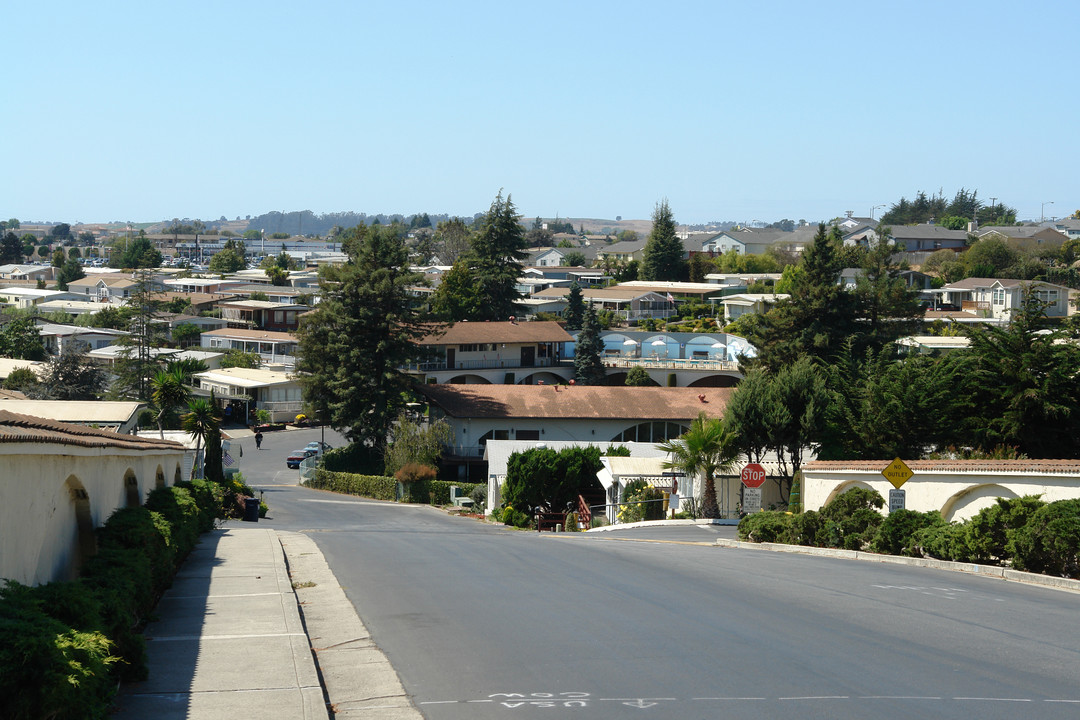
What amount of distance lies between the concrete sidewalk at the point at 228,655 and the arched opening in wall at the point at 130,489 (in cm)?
157

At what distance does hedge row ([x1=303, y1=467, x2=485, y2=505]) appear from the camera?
5984cm

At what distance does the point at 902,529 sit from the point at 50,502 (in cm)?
1835

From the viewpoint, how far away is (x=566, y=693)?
10.5 meters

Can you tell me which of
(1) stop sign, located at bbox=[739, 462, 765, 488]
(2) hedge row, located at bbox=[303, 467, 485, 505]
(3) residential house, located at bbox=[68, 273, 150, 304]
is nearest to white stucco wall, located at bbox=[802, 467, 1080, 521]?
(1) stop sign, located at bbox=[739, 462, 765, 488]

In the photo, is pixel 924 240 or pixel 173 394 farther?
pixel 924 240

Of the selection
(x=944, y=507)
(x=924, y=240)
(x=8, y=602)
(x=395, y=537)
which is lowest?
(x=395, y=537)

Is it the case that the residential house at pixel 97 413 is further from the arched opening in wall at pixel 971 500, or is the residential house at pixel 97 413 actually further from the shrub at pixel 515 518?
the arched opening in wall at pixel 971 500

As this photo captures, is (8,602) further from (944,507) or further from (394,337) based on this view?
(394,337)

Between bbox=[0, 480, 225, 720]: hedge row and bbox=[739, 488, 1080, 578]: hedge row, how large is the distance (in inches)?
604

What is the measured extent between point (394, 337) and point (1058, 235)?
4505 inches

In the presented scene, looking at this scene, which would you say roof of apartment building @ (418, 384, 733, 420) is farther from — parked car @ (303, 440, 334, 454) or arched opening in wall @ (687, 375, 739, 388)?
arched opening in wall @ (687, 375, 739, 388)

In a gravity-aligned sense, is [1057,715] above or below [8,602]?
below

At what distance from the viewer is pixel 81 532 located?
1445 cm


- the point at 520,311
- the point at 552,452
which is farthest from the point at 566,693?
the point at 520,311
